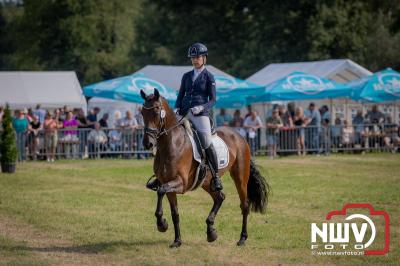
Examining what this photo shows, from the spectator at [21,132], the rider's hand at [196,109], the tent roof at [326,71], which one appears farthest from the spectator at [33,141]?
the rider's hand at [196,109]

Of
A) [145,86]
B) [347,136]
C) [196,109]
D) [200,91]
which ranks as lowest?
[347,136]

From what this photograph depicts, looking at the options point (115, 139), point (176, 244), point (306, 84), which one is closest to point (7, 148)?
point (115, 139)

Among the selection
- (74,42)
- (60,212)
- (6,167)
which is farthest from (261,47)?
(60,212)

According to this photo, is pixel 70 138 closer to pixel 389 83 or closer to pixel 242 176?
pixel 389 83

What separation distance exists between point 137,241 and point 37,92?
26.7 meters

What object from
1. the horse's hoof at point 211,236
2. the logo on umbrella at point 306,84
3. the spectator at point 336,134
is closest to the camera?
the horse's hoof at point 211,236

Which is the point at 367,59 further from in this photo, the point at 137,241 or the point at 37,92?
the point at 137,241

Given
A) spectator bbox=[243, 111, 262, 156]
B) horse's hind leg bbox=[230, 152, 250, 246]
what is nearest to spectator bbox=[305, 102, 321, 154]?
spectator bbox=[243, 111, 262, 156]

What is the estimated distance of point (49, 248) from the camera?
37.7 ft

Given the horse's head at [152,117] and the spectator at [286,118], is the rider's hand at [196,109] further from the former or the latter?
the spectator at [286,118]

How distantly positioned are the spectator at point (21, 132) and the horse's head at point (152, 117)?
18350 millimetres

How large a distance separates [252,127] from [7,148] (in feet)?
33.8

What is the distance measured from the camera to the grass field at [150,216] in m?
10.7

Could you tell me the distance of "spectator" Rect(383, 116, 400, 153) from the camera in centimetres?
3253
